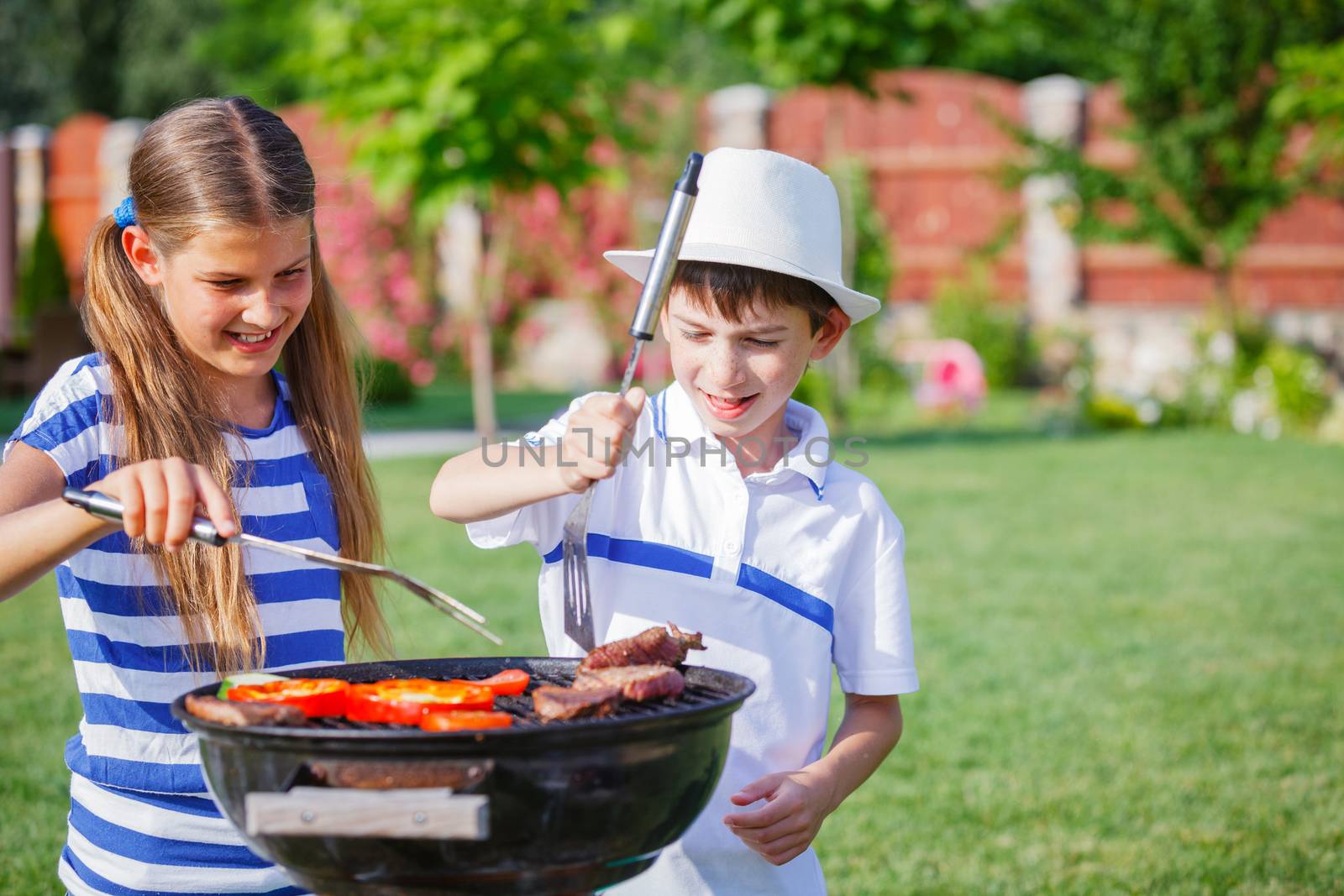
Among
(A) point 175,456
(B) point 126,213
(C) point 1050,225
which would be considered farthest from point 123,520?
(C) point 1050,225

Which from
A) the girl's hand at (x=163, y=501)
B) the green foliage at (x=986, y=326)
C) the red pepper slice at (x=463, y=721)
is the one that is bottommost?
the green foliage at (x=986, y=326)

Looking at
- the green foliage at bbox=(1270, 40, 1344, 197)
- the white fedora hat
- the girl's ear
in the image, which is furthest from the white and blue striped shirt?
the green foliage at bbox=(1270, 40, 1344, 197)

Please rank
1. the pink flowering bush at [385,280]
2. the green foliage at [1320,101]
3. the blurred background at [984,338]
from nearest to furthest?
the blurred background at [984,338] < the green foliage at [1320,101] < the pink flowering bush at [385,280]

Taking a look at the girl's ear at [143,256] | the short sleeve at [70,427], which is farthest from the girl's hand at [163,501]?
the girl's ear at [143,256]

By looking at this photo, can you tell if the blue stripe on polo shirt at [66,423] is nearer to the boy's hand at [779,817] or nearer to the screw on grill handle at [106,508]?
the screw on grill handle at [106,508]

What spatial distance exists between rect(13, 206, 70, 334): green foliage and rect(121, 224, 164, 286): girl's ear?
17.1 meters

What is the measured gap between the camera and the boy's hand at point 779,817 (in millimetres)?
1785

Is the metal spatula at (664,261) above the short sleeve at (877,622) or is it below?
above

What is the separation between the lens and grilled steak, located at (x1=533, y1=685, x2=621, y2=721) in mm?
1453

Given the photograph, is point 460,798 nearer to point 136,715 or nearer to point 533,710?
point 533,710

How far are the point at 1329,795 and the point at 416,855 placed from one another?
3.39 meters

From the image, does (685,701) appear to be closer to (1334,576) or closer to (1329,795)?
(1329,795)

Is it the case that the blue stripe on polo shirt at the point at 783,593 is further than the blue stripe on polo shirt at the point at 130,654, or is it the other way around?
the blue stripe on polo shirt at the point at 783,593

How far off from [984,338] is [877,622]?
45.4 ft
